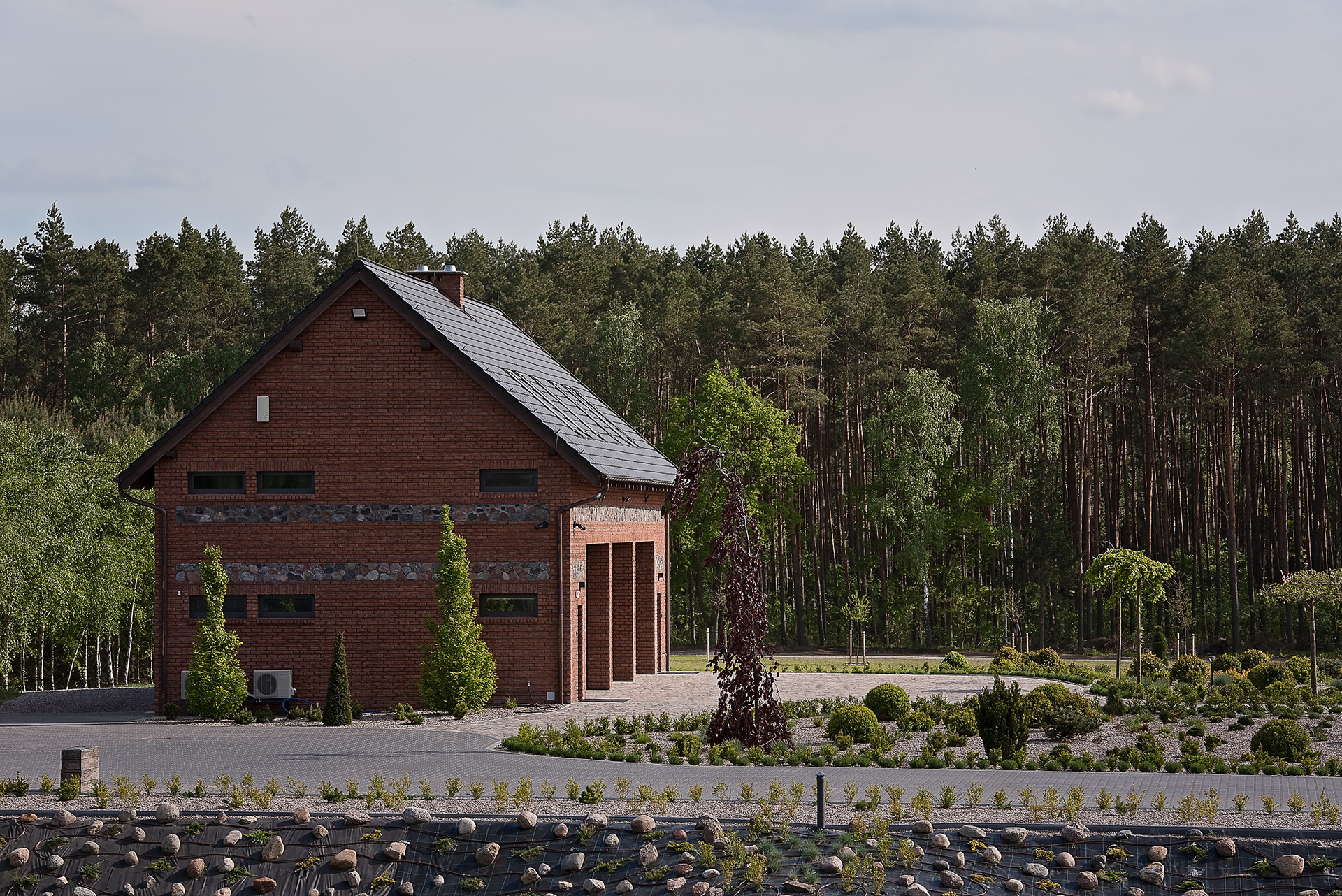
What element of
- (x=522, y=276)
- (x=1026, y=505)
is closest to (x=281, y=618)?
(x=522, y=276)

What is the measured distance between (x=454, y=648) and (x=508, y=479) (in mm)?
3343

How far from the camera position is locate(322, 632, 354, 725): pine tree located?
21.3 metres

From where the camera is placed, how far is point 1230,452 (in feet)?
145

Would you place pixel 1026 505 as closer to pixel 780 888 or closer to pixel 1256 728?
pixel 1256 728

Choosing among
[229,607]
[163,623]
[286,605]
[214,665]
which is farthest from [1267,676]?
[163,623]

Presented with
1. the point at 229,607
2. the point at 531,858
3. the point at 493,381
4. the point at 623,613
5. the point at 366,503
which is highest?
the point at 493,381

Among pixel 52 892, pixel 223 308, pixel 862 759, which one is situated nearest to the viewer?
pixel 52 892

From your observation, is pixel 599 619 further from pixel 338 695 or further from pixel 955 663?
pixel 955 663

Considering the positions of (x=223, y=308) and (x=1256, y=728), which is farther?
(x=223, y=308)

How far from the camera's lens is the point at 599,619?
2667cm

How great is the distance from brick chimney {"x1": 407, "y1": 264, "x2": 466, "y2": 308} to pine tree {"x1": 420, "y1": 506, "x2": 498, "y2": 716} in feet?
25.3

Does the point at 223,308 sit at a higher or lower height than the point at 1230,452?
higher

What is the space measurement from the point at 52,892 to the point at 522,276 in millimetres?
43352

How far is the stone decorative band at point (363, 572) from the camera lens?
A: 23.2 m
